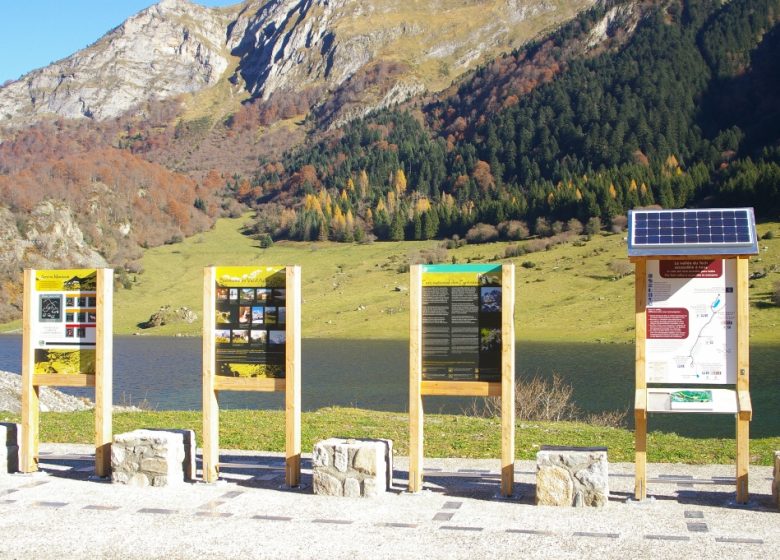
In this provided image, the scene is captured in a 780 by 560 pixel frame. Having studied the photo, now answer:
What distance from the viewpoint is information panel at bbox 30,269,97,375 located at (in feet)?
48.9

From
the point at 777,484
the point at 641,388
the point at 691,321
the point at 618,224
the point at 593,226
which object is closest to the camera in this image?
the point at 777,484

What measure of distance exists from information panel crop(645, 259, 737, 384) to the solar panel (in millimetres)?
509

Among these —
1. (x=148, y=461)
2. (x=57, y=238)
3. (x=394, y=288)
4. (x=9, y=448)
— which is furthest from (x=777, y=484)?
(x=57, y=238)

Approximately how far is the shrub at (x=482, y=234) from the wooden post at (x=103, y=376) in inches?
5053

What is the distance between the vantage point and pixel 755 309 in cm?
8000

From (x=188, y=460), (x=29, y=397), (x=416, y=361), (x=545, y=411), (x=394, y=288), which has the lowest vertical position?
(x=545, y=411)

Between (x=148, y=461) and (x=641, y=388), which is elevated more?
(x=641, y=388)

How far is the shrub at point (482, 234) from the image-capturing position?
142 metres

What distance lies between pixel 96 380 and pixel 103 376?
22cm

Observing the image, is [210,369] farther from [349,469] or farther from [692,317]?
[692,317]

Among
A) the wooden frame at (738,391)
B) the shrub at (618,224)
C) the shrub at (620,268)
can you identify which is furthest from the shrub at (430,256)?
the wooden frame at (738,391)

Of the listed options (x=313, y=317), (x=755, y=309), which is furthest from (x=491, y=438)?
(x=313, y=317)

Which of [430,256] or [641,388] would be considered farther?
[430,256]

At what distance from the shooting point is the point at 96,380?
577 inches
